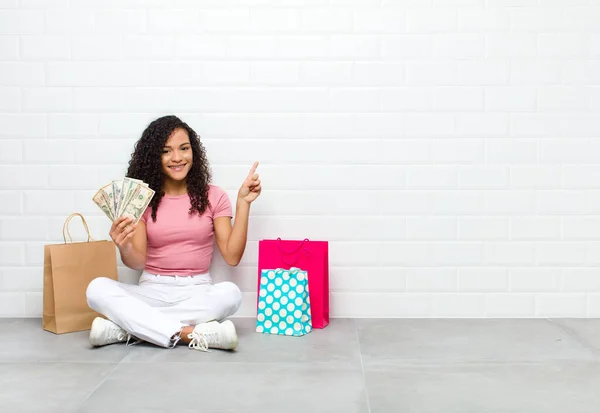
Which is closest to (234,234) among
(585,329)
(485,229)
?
(485,229)

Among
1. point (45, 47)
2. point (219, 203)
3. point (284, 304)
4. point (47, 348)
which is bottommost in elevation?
point (47, 348)

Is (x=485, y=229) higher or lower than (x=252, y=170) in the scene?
lower

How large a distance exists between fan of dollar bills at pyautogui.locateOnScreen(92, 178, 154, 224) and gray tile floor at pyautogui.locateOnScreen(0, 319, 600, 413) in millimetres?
563

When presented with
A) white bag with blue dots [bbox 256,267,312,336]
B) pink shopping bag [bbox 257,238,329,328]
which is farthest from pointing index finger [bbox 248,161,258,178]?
white bag with blue dots [bbox 256,267,312,336]

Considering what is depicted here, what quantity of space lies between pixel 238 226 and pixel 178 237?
0.93ft

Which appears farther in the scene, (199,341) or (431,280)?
(431,280)

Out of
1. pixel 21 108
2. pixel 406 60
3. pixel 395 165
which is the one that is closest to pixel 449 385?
pixel 395 165

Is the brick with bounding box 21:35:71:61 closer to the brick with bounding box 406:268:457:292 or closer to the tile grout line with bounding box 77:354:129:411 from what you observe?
the tile grout line with bounding box 77:354:129:411

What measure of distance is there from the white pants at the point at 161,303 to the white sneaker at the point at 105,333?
0.03 m

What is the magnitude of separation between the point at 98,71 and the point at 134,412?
1.98 m

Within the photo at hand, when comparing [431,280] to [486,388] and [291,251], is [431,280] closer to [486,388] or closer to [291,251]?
[291,251]

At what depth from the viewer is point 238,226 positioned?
336cm

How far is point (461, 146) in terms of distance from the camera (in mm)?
3594

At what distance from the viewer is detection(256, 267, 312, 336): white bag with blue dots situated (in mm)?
3238
